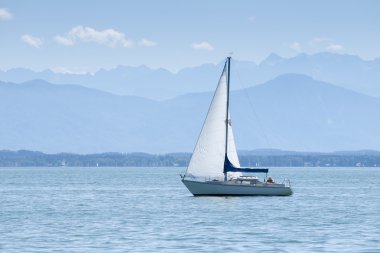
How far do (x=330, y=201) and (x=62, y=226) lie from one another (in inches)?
1503

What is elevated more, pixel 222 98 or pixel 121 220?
pixel 222 98

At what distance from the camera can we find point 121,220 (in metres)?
70.4

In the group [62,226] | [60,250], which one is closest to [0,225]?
[62,226]

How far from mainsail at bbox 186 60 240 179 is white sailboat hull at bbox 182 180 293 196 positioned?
1124 millimetres

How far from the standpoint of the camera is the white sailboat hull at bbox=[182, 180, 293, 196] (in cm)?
9006

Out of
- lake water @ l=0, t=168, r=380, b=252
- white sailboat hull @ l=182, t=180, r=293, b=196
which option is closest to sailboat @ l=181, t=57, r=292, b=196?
white sailboat hull @ l=182, t=180, r=293, b=196

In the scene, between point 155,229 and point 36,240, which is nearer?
point 36,240

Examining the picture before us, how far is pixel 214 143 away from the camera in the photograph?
296 feet

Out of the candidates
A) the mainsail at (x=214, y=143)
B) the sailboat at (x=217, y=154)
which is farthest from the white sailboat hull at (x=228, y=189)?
the mainsail at (x=214, y=143)

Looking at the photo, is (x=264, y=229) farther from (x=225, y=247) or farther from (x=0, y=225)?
(x=0, y=225)

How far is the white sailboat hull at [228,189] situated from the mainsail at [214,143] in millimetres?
Answer: 1124

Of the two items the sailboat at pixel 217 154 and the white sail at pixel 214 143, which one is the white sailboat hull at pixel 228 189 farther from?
the white sail at pixel 214 143

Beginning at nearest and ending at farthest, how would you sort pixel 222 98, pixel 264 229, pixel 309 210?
pixel 264 229 < pixel 309 210 < pixel 222 98

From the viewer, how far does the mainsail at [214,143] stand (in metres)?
90.2
